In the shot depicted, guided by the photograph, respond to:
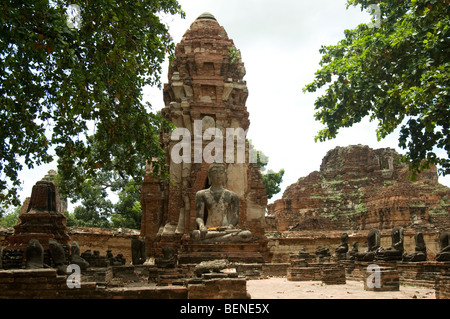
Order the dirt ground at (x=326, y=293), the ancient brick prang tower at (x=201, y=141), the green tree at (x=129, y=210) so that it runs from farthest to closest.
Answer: the green tree at (x=129, y=210) < the ancient brick prang tower at (x=201, y=141) < the dirt ground at (x=326, y=293)

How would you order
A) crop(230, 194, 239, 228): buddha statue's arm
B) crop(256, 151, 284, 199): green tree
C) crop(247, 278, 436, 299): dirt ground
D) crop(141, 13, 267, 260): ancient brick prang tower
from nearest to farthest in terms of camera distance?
crop(247, 278, 436, 299): dirt ground → crop(230, 194, 239, 228): buddha statue's arm → crop(141, 13, 267, 260): ancient brick prang tower → crop(256, 151, 284, 199): green tree

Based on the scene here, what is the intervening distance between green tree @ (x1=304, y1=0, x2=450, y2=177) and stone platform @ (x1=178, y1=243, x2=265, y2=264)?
4.25 m

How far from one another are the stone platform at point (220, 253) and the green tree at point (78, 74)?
3.09 metres

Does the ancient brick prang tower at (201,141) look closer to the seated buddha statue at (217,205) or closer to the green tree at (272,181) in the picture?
the seated buddha statue at (217,205)

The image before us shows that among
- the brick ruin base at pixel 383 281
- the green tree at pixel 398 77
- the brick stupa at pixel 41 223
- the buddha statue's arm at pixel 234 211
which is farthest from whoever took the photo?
the buddha statue's arm at pixel 234 211

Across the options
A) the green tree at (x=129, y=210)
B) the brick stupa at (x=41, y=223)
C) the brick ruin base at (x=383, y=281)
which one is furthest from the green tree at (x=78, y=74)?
the green tree at (x=129, y=210)

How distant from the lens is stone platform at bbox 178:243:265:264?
1117cm

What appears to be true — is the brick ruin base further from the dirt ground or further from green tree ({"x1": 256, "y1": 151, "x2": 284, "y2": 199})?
green tree ({"x1": 256, "y1": 151, "x2": 284, "y2": 199})

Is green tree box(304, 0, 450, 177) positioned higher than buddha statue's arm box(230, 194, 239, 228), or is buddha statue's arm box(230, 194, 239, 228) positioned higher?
green tree box(304, 0, 450, 177)

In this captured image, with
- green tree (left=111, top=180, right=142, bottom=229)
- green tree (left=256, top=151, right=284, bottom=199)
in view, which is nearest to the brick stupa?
green tree (left=111, top=180, right=142, bottom=229)

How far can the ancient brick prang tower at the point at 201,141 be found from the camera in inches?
612

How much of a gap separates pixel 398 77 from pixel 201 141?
6.78 m

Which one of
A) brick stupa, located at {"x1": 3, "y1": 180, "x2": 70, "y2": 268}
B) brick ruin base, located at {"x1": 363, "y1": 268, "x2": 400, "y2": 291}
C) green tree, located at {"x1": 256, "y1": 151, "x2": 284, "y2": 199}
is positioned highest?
green tree, located at {"x1": 256, "y1": 151, "x2": 284, "y2": 199}
